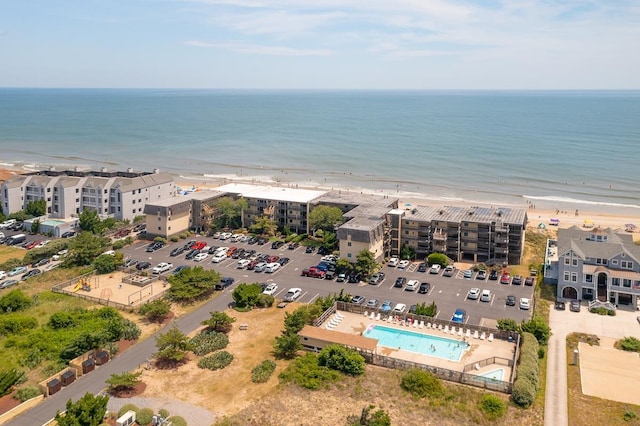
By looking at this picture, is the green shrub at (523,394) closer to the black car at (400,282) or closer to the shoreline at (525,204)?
the black car at (400,282)

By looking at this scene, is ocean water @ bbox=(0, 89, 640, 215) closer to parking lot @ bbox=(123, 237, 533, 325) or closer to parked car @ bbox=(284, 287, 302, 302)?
parking lot @ bbox=(123, 237, 533, 325)

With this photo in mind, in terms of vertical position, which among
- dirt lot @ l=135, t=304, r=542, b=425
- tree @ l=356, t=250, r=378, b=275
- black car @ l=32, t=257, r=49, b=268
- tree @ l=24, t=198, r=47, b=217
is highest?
tree @ l=24, t=198, r=47, b=217

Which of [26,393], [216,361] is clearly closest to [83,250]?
[26,393]

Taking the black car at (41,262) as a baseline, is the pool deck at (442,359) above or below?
below

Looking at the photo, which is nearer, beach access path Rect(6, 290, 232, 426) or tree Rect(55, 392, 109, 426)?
tree Rect(55, 392, 109, 426)

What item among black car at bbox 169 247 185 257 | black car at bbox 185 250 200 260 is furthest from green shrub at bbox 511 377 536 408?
black car at bbox 169 247 185 257

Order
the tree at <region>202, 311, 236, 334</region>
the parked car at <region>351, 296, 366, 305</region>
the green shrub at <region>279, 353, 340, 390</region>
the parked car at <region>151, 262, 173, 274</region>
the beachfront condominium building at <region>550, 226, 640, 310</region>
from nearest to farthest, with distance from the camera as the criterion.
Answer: the green shrub at <region>279, 353, 340, 390</region>
the tree at <region>202, 311, 236, 334</region>
the parked car at <region>351, 296, 366, 305</region>
the beachfront condominium building at <region>550, 226, 640, 310</region>
the parked car at <region>151, 262, 173, 274</region>

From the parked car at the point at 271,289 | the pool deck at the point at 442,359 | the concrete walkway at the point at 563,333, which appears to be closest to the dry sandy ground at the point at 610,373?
the concrete walkway at the point at 563,333
